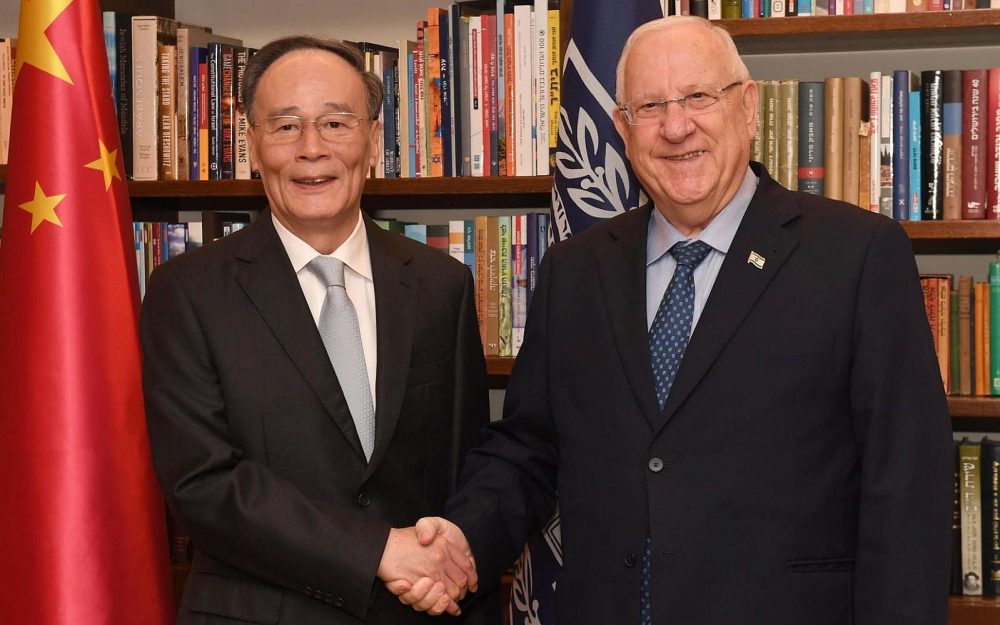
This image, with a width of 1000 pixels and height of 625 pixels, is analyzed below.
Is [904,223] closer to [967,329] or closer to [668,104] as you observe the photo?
[967,329]

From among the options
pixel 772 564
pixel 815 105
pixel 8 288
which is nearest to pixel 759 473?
pixel 772 564

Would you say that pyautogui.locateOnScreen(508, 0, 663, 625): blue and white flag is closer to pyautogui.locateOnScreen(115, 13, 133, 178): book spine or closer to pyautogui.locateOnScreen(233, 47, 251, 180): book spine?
pyautogui.locateOnScreen(233, 47, 251, 180): book spine

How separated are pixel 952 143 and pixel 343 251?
1.36m

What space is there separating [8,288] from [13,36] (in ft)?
4.42

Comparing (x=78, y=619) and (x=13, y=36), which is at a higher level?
(x=13, y=36)

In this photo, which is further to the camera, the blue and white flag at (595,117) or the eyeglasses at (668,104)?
the blue and white flag at (595,117)

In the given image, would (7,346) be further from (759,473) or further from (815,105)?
(815,105)

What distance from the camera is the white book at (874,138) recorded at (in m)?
2.45

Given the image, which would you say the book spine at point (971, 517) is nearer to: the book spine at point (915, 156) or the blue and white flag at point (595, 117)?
the book spine at point (915, 156)

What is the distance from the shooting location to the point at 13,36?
10.8ft

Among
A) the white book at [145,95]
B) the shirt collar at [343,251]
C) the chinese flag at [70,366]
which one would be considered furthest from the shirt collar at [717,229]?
the white book at [145,95]

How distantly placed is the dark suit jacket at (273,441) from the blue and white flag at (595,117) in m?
0.61

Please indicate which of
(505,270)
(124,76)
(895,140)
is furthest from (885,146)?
(124,76)

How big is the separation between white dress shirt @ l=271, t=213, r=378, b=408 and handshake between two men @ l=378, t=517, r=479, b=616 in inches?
10.4
